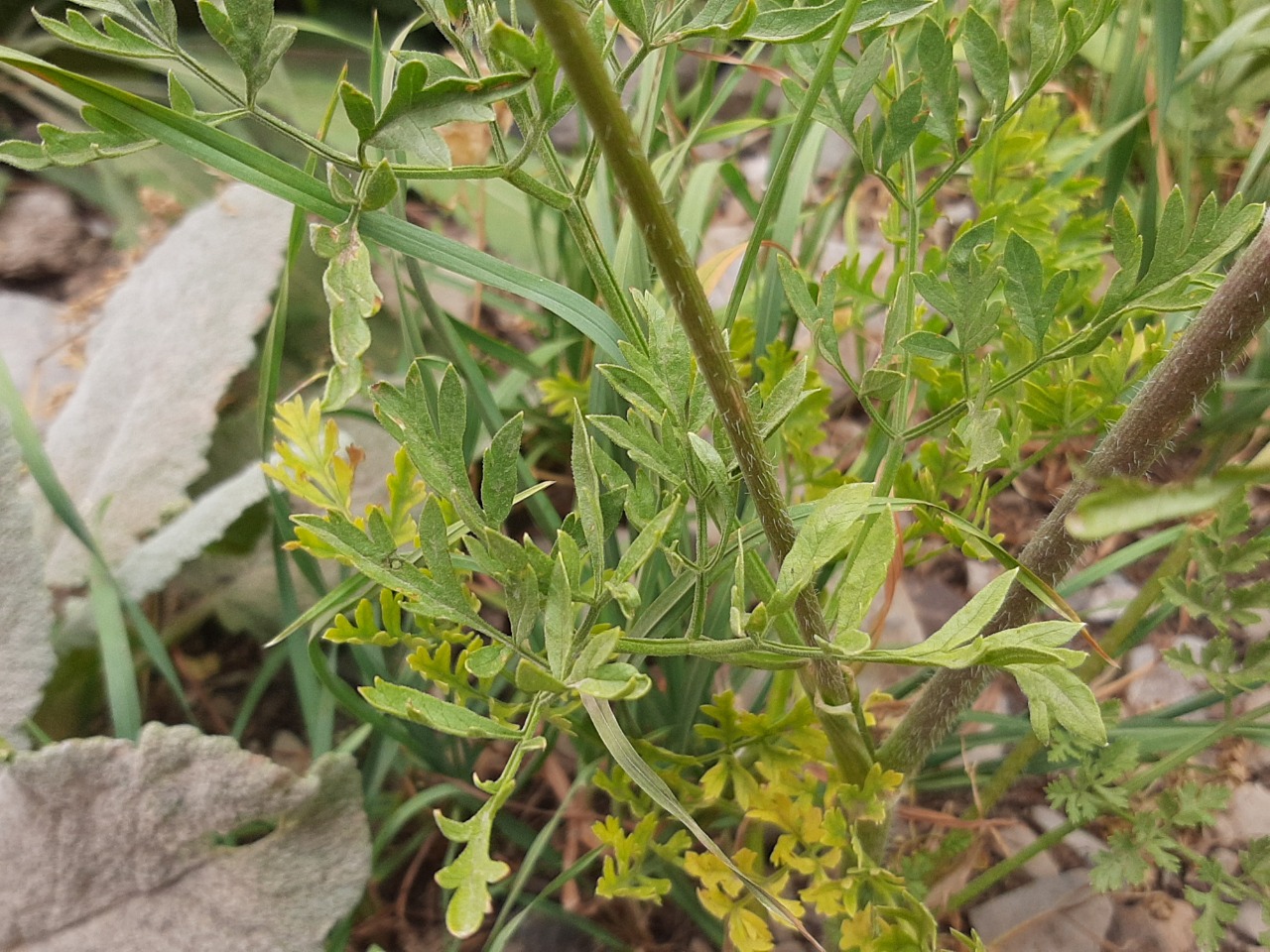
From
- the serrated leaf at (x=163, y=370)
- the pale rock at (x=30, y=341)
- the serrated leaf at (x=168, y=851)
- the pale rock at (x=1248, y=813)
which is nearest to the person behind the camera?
the serrated leaf at (x=168, y=851)

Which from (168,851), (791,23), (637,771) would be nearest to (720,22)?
(791,23)

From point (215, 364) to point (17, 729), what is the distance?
373mm

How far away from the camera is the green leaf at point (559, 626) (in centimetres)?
41

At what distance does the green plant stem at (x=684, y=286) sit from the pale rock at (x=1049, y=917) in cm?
36

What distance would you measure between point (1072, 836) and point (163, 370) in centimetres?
96

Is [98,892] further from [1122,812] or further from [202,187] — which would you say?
[202,187]

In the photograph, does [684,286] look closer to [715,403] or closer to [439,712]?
[715,403]

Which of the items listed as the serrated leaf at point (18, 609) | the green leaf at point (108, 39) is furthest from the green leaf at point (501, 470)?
the serrated leaf at point (18, 609)

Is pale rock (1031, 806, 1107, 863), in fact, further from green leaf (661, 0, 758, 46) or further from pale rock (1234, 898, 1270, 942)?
green leaf (661, 0, 758, 46)

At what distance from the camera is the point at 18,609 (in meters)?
0.78

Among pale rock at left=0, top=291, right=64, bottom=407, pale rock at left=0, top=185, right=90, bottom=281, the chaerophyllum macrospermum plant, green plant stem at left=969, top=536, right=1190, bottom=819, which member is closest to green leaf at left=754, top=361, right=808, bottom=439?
the chaerophyllum macrospermum plant

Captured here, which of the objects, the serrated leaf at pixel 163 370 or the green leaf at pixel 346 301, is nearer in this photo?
the green leaf at pixel 346 301

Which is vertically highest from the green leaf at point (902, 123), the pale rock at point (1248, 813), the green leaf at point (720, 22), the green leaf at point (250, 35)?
the green leaf at point (250, 35)

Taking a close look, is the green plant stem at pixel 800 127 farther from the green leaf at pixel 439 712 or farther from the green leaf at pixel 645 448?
the green leaf at pixel 439 712
